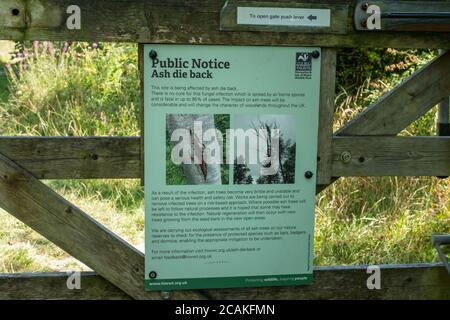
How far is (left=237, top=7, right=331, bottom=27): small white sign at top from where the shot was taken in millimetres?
3127

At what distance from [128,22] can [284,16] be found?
75cm

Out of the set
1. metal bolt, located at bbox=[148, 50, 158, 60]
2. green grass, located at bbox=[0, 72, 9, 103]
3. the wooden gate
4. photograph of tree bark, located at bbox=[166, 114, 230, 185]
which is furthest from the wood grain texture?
green grass, located at bbox=[0, 72, 9, 103]

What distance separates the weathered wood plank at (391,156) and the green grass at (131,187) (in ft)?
2.90

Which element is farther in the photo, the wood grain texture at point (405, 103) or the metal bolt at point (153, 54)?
the wood grain texture at point (405, 103)

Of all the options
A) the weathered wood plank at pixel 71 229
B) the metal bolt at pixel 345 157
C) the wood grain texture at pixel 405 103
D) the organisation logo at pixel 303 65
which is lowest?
the weathered wood plank at pixel 71 229

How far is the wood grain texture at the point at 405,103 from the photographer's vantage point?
11.2 feet

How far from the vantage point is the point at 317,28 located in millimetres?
3189

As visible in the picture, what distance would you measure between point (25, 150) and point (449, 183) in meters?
3.81

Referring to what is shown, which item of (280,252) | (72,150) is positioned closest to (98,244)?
(72,150)

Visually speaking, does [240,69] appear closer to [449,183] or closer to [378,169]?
[378,169]

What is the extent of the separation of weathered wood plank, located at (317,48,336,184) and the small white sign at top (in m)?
0.16

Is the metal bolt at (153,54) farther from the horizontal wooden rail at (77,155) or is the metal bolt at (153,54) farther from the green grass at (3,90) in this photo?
the green grass at (3,90)

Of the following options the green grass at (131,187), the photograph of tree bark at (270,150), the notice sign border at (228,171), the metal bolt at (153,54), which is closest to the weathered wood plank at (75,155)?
the notice sign border at (228,171)

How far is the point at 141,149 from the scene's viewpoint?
320 centimetres
